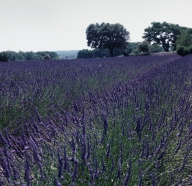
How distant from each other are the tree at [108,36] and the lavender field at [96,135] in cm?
3265

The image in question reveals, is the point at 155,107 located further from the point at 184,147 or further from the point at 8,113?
the point at 8,113

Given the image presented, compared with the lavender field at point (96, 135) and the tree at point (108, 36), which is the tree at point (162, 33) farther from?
the lavender field at point (96, 135)

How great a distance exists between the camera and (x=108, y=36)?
3903 centimetres

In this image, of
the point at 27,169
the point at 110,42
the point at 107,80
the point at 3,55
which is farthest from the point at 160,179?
the point at 110,42

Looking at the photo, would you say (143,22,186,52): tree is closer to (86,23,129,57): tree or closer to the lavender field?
(86,23,129,57): tree

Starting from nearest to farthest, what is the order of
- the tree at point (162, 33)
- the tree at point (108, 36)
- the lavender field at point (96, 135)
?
1. the lavender field at point (96, 135)
2. the tree at point (108, 36)
3. the tree at point (162, 33)

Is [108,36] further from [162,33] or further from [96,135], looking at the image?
[96,135]

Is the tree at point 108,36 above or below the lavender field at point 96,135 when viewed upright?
above

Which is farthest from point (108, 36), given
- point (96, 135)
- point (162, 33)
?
point (96, 135)

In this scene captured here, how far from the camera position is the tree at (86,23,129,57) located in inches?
1531

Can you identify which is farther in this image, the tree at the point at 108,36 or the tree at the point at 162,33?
the tree at the point at 162,33

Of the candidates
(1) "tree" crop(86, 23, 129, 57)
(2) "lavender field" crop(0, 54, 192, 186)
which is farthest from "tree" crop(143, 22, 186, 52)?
(2) "lavender field" crop(0, 54, 192, 186)

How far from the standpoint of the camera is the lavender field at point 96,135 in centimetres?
155

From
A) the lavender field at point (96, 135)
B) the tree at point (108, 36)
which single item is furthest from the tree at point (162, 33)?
the lavender field at point (96, 135)
